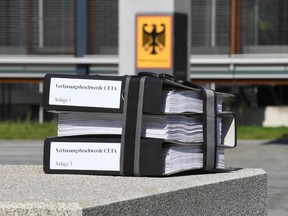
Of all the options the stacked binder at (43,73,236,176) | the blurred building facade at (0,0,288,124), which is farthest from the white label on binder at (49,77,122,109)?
the blurred building facade at (0,0,288,124)

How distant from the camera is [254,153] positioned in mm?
16047

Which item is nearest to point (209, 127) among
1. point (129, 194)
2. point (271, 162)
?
point (129, 194)

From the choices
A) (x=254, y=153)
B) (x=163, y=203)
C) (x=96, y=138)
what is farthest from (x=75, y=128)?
(x=254, y=153)

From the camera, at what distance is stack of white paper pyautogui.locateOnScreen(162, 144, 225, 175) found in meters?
3.21

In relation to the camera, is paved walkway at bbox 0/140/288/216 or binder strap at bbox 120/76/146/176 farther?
paved walkway at bbox 0/140/288/216

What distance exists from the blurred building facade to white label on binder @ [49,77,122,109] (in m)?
19.7

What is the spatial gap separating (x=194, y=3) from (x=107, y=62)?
278 cm

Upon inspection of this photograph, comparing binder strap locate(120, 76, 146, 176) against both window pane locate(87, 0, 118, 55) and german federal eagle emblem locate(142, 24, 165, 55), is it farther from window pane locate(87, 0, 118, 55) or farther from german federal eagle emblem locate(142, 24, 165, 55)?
window pane locate(87, 0, 118, 55)

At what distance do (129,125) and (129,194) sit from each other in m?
0.52

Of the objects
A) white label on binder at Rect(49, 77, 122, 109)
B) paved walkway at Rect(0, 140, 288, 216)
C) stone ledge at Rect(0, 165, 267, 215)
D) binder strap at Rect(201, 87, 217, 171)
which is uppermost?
white label on binder at Rect(49, 77, 122, 109)

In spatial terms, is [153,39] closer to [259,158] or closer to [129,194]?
[259,158]

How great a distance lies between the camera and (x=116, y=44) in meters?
23.9

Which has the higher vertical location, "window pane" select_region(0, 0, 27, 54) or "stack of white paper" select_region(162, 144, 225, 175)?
"window pane" select_region(0, 0, 27, 54)

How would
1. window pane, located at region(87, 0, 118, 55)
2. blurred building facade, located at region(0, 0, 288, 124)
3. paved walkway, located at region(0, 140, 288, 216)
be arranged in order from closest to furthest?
paved walkway, located at region(0, 140, 288, 216) → blurred building facade, located at region(0, 0, 288, 124) → window pane, located at region(87, 0, 118, 55)
